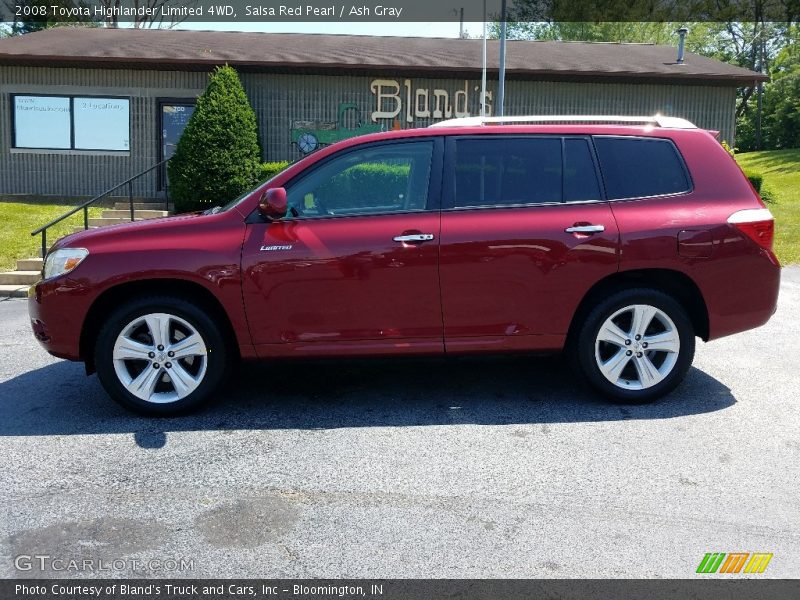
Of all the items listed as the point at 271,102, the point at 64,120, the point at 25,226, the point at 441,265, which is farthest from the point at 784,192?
the point at 441,265

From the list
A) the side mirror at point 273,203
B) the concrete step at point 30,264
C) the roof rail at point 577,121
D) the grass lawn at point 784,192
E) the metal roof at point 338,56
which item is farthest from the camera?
the metal roof at point 338,56

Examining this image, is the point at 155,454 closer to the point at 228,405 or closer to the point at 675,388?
the point at 228,405

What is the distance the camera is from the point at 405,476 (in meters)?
4.07

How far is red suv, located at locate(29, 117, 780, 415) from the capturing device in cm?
486

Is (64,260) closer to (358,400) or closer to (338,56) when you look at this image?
(358,400)

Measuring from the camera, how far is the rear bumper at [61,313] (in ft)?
16.0

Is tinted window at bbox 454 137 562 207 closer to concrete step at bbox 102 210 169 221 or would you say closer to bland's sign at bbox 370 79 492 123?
concrete step at bbox 102 210 169 221

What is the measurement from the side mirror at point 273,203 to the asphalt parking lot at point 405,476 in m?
1.08

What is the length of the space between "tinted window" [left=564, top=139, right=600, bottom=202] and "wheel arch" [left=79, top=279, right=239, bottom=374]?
7.87 ft

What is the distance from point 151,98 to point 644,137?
14683 millimetres

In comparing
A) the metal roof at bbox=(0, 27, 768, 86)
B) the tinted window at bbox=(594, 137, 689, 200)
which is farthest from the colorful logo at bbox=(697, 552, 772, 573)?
the metal roof at bbox=(0, 27, 768, 86)

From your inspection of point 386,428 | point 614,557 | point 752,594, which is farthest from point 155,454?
point 752,594

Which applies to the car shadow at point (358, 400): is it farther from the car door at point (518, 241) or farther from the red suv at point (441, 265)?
the car door at point (518, 241)

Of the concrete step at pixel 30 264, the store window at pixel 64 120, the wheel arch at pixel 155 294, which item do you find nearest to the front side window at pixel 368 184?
the wheel arch at pixel 155 294
